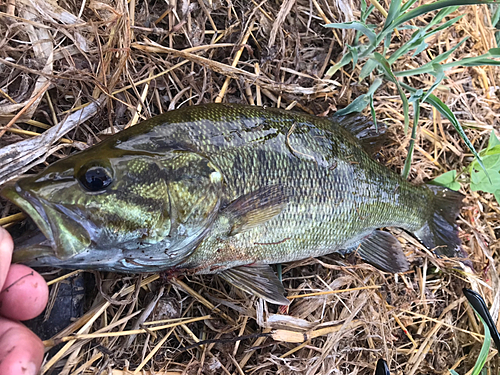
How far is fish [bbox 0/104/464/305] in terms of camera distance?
141 cm

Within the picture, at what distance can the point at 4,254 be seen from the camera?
131cm

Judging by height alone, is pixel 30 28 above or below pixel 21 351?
above

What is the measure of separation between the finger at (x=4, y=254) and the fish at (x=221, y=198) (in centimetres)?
4

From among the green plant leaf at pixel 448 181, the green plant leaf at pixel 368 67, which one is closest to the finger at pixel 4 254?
the green plant leaf at pixel 368 67

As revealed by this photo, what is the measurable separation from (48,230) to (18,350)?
1.78ft

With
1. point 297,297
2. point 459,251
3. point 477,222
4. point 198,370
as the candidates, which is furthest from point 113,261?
point 477,222

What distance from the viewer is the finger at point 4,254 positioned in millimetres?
1308

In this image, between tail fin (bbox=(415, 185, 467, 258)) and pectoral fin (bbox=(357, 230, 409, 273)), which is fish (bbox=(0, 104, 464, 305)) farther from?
tail fin (bbox=(415, 185, 467, 258))

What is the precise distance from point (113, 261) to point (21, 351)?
0.51m

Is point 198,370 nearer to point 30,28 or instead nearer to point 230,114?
point 230,114

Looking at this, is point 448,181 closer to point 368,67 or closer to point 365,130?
point 365,130

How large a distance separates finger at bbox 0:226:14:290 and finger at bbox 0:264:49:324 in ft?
0.27

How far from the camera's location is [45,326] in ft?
5.76

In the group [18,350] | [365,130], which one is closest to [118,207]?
[18,350]
